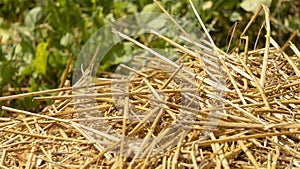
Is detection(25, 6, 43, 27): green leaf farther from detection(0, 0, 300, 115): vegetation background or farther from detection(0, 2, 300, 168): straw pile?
detection(0, 2, 300, 168): straw pile

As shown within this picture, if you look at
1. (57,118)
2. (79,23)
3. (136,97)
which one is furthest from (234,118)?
(79,23)

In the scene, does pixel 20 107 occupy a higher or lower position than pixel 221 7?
lower

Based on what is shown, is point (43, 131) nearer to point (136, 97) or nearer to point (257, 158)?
point (136, 97)

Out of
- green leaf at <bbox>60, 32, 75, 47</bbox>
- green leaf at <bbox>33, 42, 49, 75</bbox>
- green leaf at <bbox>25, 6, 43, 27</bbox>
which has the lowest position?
green leaf at <bbox>33, 42, 49, 75</bbox>

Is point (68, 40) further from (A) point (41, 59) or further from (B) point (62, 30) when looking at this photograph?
(A) point (41, 59)

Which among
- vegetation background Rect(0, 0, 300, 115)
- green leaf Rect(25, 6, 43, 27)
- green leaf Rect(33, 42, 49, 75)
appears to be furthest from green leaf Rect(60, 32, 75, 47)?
green leaf Rect(25, 6, 43, 27)

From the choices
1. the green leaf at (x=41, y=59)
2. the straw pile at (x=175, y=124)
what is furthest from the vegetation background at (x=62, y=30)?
the straw pile at (x=175, y=124)
